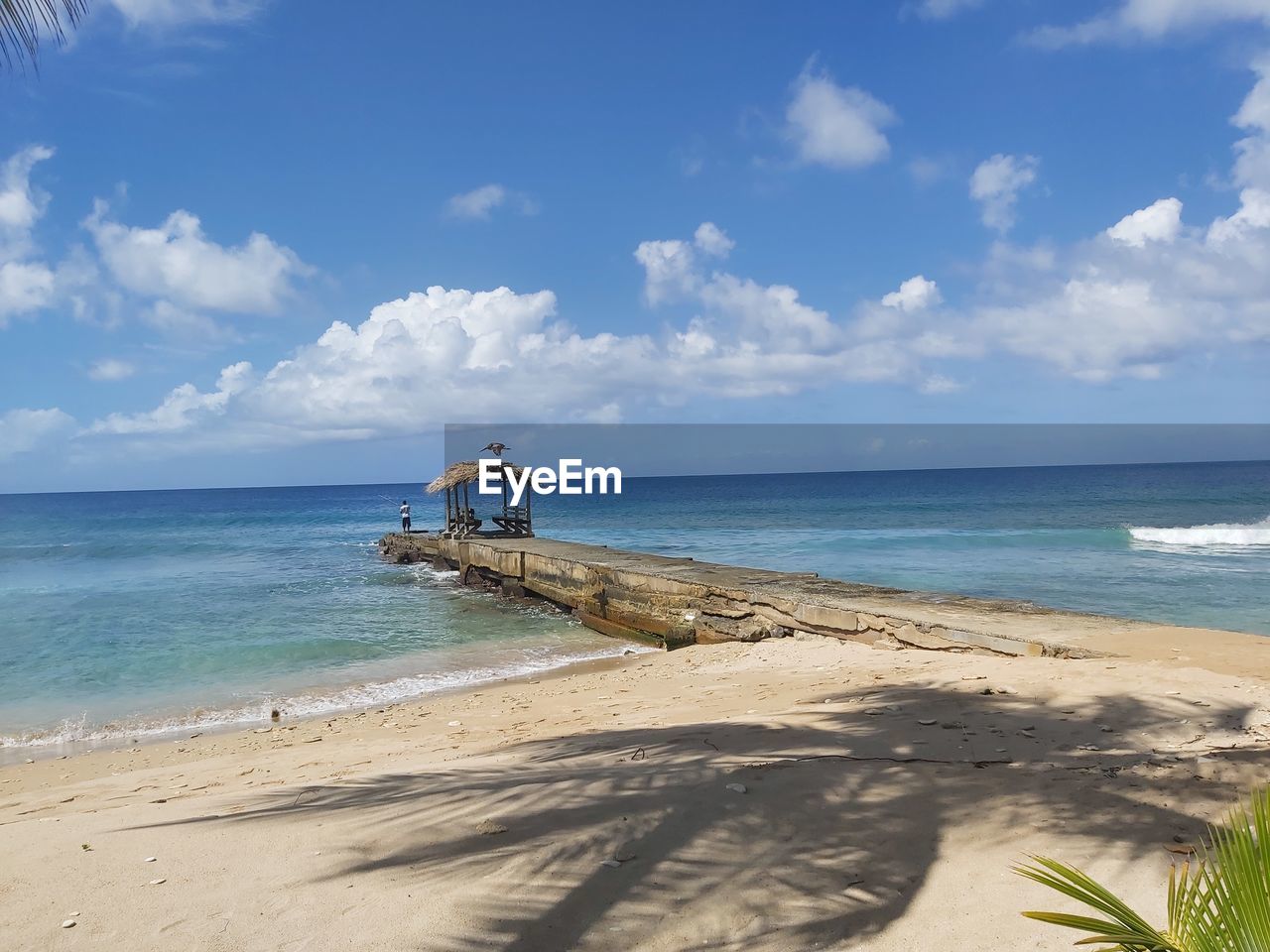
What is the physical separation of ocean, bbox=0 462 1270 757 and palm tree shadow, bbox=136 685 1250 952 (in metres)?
6.78

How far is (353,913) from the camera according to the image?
289 centimetres

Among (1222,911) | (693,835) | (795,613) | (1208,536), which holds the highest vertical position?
(1222,911)

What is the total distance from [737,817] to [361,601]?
17.3 m

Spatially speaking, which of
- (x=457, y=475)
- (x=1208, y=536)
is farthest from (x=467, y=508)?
(x=1208, y=536)

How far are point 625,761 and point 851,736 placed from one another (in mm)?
1549

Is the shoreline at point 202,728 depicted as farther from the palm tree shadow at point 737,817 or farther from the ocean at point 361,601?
the palm tree shadow at point 737,817

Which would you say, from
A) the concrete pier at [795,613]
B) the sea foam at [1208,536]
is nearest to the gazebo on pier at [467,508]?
the concrete pier at [795,613]

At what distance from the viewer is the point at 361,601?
757 inches

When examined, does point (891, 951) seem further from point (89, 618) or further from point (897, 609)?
point (89, 618)

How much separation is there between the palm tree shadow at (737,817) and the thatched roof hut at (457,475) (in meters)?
20.6

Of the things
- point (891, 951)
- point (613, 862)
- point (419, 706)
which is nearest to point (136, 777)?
point (419, 706)

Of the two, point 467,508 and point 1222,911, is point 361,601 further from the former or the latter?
point 1222,911

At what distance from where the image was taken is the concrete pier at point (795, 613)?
8.20 meters

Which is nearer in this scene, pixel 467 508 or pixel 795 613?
pixel 795 613
